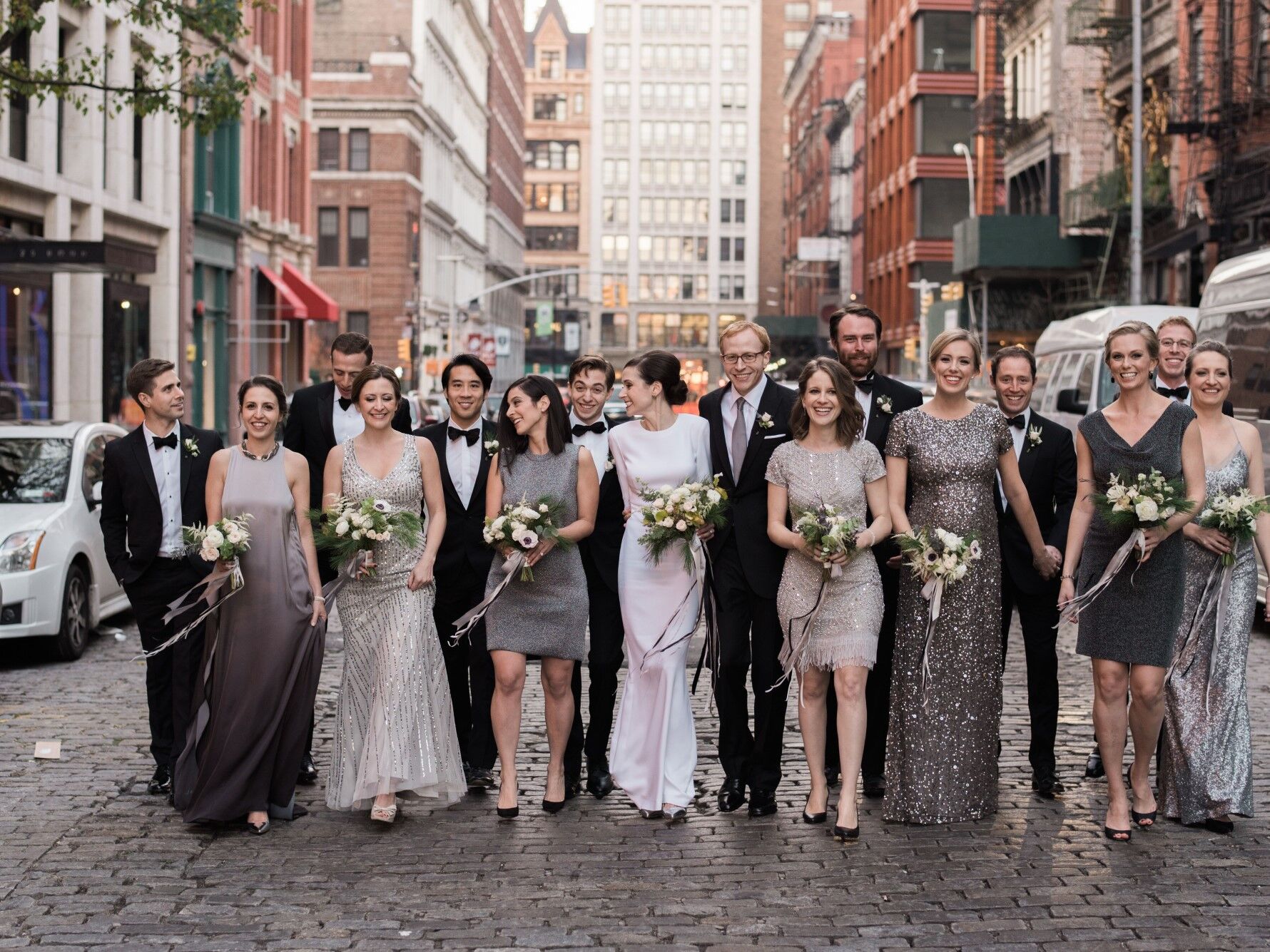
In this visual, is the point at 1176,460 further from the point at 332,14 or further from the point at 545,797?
the point at 332,14

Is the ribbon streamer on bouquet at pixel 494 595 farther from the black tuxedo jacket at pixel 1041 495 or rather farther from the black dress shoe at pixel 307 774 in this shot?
the black tuxedo jacket at pixel 1041 495

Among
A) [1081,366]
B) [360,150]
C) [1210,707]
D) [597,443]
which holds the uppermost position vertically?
[360,150]

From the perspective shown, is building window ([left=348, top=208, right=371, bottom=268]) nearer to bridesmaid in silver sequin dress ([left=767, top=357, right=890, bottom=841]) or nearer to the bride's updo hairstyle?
the bride's updo hairstyle

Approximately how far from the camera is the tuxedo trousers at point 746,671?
8219 mm

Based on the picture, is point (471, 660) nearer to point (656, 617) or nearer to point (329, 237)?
point (656, 617)

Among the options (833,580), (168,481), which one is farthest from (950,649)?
(168,481)

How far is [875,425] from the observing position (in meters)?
8.49

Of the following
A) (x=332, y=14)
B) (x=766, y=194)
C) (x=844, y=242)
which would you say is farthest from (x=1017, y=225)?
(x=766, y=194)

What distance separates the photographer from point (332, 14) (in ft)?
253

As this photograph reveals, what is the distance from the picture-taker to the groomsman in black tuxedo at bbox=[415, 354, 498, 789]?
8.76 meters

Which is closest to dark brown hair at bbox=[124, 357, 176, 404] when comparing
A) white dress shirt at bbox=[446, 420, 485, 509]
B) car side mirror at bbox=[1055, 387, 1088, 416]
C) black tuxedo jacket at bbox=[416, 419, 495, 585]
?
black tuxedo jacket at bbox=[416, 419, 495, 585]

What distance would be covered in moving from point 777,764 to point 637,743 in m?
0.69

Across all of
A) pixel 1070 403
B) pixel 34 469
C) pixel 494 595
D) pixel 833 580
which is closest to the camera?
pixel 833 580

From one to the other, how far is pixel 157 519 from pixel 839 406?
3.52 meters
